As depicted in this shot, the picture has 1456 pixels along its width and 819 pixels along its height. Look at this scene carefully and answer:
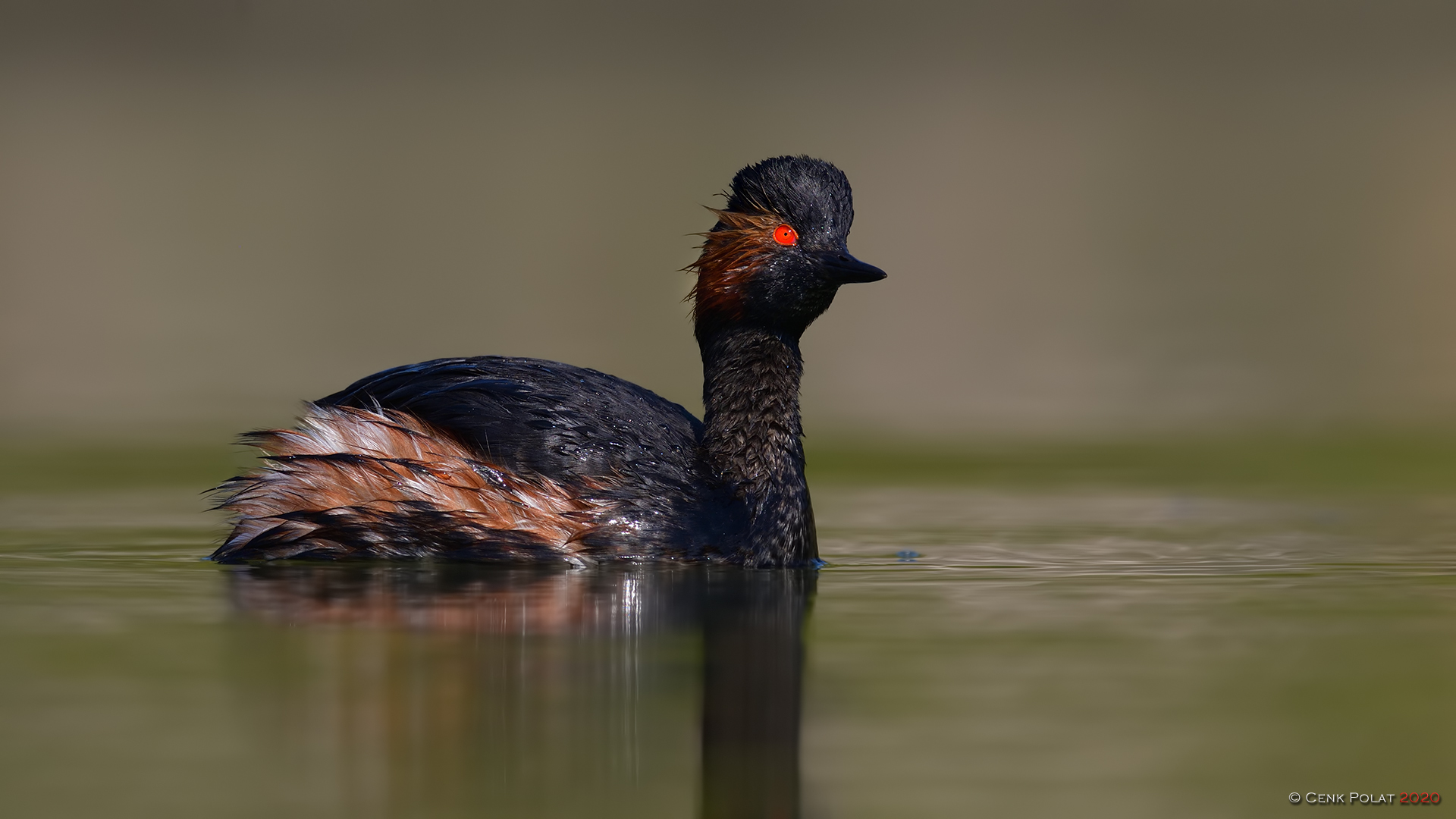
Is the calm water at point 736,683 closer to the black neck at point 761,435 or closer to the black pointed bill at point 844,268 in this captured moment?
the black neck at point 761,435

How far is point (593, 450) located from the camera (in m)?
9.34

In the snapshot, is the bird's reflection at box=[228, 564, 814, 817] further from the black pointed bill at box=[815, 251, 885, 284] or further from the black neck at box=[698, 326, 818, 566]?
the black pointed bill at box=[815, 251, 885, 284]

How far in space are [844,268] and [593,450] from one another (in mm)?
1456

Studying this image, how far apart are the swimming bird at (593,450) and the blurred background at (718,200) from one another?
5.90 meters

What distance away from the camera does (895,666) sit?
6.74 metres

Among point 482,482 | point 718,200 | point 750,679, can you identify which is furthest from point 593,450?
point 718,200

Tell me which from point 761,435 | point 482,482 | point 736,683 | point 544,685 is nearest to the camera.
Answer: point 544,685

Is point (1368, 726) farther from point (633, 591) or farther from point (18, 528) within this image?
point (18, 528)

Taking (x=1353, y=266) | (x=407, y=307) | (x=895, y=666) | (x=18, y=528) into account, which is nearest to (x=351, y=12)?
(x=407, y=307)

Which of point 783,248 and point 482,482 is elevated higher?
point 783,248

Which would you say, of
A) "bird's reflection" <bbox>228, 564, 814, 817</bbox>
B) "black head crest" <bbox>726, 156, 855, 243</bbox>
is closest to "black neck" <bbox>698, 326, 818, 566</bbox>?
"bird's reflection" <bbox>228, 564, 814, 817</bbox>

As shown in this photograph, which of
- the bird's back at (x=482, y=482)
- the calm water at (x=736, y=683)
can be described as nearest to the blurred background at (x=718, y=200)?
the bird's back at (x=482, y=482)

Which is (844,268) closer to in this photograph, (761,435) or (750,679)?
(761,435)

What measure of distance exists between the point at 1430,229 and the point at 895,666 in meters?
27.3
